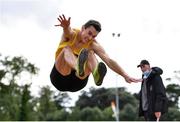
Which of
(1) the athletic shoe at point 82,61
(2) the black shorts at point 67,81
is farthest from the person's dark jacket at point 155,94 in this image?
(1) the athletic shoe at point 82,61

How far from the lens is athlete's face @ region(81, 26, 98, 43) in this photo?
7570 mm

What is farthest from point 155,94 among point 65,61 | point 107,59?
point 65,61

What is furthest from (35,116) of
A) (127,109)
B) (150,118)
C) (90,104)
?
(150,118)

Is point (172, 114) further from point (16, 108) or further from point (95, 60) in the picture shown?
point (95, 60)

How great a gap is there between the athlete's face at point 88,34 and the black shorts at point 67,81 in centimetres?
58

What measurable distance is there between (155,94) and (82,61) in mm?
2876

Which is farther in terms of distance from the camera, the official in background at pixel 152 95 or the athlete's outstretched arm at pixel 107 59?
the official in background at pixel 152 95

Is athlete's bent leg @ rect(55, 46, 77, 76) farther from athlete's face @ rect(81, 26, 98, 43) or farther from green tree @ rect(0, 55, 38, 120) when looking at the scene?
green tree @ rect(0, 55, 38, 120)

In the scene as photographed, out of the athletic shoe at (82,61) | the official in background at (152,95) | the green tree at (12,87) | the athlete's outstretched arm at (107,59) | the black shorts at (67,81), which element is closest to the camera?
the athletic shoe at (82,61)

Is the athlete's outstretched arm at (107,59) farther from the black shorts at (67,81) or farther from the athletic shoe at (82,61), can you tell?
the athletic shoe at (82,61)

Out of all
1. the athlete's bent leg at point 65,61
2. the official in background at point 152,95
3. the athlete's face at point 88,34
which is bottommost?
the official in background at point 152,95

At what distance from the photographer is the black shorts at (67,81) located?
7.95m

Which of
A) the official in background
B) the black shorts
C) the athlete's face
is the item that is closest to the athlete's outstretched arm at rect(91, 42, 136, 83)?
the athlete's face

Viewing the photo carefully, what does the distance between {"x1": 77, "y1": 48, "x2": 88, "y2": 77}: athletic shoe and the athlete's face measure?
52cm
